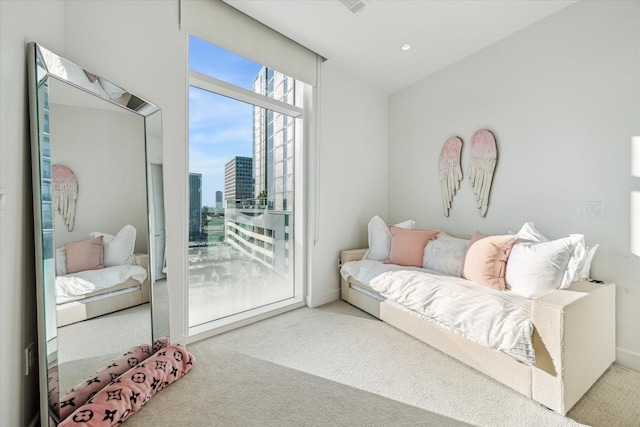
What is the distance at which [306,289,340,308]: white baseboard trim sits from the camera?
2920 millimetres

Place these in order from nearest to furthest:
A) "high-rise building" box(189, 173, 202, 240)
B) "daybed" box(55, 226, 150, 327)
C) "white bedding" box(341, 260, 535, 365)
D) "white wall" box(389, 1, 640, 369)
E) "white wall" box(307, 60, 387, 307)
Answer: "daybed" box(55, 226, 150, 327) < "white bedding" box(341, 260, 535, 365) < "white wall" box(389, 1, 640, 369) < "high-rise building" box(189, 173, 202, 240) < "white wall" box(307, 60, 387, 307)

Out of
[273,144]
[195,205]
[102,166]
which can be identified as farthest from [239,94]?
[102,166]

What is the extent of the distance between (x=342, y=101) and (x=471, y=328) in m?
2.65

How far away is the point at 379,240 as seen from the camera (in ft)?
9.81

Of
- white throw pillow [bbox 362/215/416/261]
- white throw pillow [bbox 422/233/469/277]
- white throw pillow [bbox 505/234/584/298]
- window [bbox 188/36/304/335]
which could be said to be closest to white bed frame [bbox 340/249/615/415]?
white throw pillow [bbox 505/234/584/298]

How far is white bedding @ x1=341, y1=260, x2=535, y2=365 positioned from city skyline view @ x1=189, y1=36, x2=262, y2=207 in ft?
5.87

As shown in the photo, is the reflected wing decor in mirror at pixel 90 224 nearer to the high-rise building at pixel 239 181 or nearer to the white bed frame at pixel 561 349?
the high-rise building at pixel 239 181

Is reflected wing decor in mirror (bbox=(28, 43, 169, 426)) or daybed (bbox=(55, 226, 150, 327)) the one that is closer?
reflected wing decor in mirror (bbox=(28, 43, 169, 426))

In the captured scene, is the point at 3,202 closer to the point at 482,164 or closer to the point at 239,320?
the point at 239,320

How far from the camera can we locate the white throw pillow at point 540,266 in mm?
1754

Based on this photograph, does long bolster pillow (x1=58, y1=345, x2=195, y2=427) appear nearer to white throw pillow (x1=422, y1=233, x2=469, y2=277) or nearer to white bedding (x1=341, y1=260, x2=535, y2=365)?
white bedding (x1=341, y1=260, x2=535, y2=365)

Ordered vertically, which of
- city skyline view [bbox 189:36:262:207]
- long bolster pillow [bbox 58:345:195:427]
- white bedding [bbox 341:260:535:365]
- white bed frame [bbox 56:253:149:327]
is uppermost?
city skyline view [bbox 189:36:262:207]

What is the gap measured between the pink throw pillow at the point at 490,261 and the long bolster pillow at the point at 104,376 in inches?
94.0

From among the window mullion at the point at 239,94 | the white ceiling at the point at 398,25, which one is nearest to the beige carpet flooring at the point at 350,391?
the window mullion at the point at 239,94
